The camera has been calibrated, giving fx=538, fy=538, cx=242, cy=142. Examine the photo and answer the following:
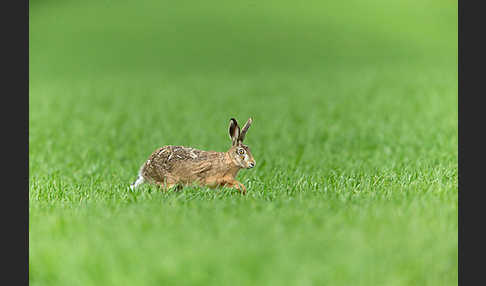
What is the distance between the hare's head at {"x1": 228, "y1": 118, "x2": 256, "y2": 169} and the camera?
740 centimetres

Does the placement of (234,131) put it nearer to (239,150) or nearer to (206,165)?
(239,150)

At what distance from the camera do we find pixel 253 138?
43.2ft

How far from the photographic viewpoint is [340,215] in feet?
20.5

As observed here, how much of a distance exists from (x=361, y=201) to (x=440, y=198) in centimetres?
101

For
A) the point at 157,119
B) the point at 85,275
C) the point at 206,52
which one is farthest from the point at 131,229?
the point at 206,52

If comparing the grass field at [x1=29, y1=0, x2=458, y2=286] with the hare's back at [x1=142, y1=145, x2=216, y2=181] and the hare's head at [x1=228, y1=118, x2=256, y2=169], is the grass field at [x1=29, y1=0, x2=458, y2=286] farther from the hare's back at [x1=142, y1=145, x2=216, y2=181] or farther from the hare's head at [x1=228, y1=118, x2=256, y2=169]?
the hare's head at [x1=228, y1=118, x2=256, y2=169]

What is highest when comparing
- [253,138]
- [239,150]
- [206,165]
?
[253,138]

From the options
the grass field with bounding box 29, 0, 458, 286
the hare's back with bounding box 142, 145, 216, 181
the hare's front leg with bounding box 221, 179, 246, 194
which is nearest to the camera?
the grass field with bounding box 29, 0, 458, 286

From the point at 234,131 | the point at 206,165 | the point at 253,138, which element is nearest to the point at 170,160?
the point at 206,165

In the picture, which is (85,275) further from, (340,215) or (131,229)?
(340,215)

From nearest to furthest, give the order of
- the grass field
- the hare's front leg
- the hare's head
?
1. the grass field
2. the hare's head
3. the hare's front leg

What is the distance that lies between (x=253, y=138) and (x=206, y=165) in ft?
18.4

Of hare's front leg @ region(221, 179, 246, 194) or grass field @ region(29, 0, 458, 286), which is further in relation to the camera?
hare's front leg @ region(221, 179, 246, 194)

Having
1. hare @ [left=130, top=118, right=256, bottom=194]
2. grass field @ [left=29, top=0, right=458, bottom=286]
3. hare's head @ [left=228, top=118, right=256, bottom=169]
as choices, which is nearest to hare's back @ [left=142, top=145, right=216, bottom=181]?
hare @ [left=130, top=118, right=256, bottom=194]
